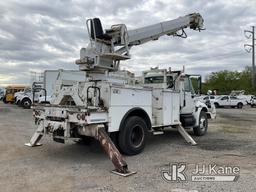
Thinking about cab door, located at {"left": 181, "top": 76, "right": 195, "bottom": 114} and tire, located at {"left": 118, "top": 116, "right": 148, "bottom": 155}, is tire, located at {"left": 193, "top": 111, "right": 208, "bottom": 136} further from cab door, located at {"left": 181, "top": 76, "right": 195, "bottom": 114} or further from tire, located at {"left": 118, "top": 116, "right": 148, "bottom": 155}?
tire, located at {"left": 118, "top": 116, "right": 148, "bottom": 155}

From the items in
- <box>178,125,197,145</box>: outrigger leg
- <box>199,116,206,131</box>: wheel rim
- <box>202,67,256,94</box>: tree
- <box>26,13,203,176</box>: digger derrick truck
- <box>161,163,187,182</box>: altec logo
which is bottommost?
<box>161,163,187,182</box>: altec logo

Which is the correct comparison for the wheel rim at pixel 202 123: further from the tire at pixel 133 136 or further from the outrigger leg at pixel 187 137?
the tire at pixel 133 136

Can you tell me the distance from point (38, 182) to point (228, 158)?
4.57 m

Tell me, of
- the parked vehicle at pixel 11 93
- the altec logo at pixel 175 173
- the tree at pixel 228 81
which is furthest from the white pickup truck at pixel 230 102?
the altec logo at pixel 175 173

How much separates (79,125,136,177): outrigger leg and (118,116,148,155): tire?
78 centimetres

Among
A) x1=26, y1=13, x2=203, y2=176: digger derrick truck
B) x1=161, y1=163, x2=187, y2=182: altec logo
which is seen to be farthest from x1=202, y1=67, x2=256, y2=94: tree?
x1=161, y1=163, x2=187, y2=182: altec logo

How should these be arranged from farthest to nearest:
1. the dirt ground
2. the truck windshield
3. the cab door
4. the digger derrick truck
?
the truck windshield → the cab door → the digger derrick truck → the dirt ground

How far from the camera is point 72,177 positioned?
6.07m

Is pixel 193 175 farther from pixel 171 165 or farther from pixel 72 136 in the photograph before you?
pixel 72 136

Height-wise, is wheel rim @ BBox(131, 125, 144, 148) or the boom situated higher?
the boom

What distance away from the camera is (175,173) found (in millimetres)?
6395

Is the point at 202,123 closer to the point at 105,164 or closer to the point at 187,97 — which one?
the point at 187,97

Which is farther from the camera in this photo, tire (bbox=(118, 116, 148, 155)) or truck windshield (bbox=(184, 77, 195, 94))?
truck windshield (bbox=(184, 77, 195, 94))

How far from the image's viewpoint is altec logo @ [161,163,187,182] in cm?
599
